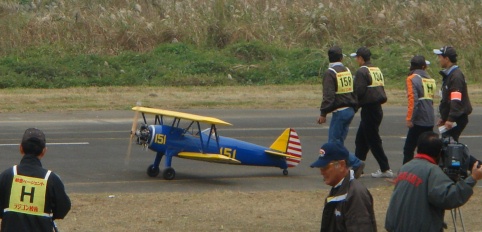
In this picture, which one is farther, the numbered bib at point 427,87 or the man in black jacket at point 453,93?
the numbered bib at point 427,87

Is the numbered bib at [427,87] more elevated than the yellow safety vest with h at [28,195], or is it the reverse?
the numbered bib at [427,87]

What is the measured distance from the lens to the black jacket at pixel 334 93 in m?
13.3

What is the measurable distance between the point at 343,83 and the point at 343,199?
24.0 ft

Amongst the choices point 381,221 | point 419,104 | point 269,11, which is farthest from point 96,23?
point 381,221

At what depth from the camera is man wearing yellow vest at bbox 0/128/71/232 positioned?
6.75m

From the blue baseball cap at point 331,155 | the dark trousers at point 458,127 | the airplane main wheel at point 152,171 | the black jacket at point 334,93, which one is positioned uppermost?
the black jacket at point 334,93

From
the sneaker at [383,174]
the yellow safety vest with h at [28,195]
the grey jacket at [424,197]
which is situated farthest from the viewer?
the sneaker at [383,174]

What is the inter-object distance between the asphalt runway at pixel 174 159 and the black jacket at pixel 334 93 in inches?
45.3

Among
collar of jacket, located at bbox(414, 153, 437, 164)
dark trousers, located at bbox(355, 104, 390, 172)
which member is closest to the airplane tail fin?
dark trousers, located at bbox(355, 104, 390, 172)

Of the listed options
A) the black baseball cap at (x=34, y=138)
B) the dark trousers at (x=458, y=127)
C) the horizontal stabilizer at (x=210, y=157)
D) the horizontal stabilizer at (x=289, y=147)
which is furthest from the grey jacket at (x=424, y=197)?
the horizontal stabilizer at (x=289, y=147)

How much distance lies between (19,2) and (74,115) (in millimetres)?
13680

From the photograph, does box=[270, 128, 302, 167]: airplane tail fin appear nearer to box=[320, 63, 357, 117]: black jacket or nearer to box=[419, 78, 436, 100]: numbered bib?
box=[320, 63, 357, 117]: black jacket

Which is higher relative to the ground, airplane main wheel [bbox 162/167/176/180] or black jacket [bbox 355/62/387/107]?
black jacket [bbox 355/62/387/107]

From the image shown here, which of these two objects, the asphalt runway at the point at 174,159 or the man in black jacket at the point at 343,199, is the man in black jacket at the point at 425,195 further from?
the asphalt runway at the point at 174,159
